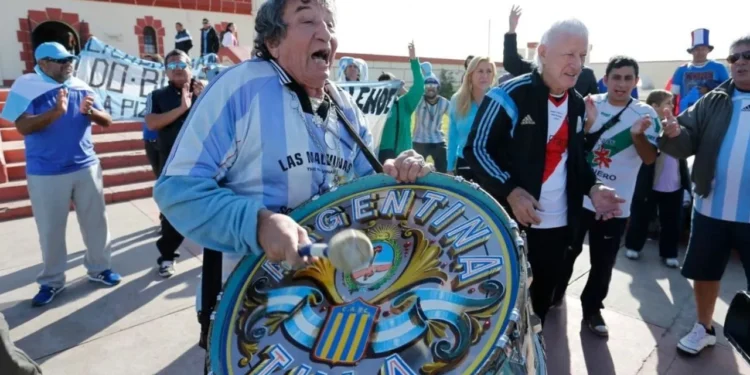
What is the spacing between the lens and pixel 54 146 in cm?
370

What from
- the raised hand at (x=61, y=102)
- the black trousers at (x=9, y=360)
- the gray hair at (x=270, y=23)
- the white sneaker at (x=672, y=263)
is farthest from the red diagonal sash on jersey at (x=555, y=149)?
the raised hand at (x=61, y=102)

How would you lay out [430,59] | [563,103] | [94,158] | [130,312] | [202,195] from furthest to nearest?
[430,59] < [94,158] < [130,312] < [563,103] < [202,195]

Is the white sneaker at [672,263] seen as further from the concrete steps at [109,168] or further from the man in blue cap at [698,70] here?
the concrete steps at [109,168]

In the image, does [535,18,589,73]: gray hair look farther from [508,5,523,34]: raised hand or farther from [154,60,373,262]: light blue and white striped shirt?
[508,5,523,34]: raised hand

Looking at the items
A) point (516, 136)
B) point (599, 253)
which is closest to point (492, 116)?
point (516, 136)

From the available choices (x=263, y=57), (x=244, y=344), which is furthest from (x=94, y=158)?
(x=244, y=344)

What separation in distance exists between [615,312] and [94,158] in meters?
4.39

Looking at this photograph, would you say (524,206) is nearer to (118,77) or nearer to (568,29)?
(568,29)

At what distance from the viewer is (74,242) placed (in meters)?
5.15

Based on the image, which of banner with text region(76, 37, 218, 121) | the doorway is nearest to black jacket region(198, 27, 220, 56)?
the doorway

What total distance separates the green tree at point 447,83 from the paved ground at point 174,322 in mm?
14563

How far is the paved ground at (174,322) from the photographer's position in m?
2.99

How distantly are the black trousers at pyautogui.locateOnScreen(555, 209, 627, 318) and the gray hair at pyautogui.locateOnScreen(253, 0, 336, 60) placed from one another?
8.21 ft

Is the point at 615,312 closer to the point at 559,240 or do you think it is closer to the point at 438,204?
the point at 559,240
